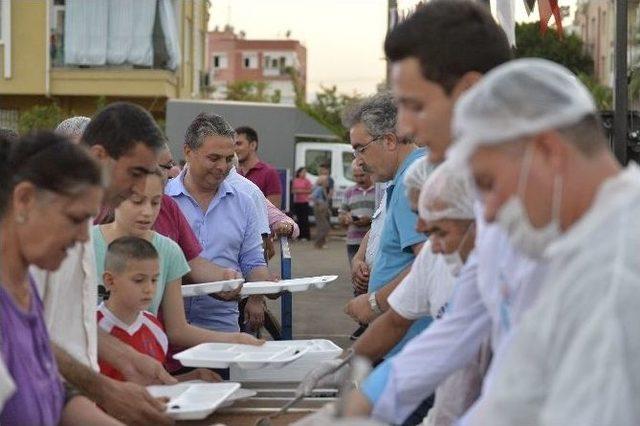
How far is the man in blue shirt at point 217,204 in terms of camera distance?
6801mm

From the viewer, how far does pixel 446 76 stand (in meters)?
3.21

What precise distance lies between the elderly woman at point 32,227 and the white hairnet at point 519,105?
1081mm

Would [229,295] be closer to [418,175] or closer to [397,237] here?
[397,237]

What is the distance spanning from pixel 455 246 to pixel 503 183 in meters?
1.06

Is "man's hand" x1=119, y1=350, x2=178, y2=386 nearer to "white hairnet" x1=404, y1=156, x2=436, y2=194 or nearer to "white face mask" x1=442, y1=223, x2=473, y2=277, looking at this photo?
"white hairnet" x1=404, y1=156, x2=436, y2=194

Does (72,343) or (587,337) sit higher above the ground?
(587,337)

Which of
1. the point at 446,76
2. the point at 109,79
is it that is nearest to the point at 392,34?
the point at 446,76

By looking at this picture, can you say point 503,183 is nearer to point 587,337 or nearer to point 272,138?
point 587,337

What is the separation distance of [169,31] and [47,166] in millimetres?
29007

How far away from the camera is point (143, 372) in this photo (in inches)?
168

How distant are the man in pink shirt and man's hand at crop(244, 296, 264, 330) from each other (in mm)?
3346

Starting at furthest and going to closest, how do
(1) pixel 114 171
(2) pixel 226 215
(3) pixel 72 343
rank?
(2) pixel 226 215 → (1) pixel 114 171 → (3) pixel 72 343

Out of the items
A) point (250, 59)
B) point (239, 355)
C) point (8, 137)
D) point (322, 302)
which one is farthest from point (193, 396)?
point (250, 59)

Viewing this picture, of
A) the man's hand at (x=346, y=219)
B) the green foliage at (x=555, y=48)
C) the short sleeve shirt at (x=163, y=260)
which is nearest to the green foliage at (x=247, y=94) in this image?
the green foliage at (x=555, y=48)
